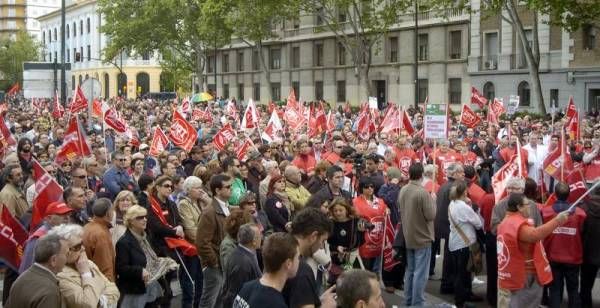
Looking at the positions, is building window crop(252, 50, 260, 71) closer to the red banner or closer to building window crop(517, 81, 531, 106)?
building window crop(517, 81, 531, 106)

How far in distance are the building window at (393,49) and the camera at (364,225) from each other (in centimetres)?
4218

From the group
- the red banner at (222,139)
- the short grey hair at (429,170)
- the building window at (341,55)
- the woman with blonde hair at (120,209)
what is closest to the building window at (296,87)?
the building window at (341,55)

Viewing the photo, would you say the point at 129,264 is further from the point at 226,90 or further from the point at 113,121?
the point at 226,90

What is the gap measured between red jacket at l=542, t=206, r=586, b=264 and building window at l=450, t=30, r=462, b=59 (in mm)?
38724

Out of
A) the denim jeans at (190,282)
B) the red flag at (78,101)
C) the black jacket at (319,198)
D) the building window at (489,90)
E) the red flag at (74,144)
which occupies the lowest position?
the denim jeans at (190,282)

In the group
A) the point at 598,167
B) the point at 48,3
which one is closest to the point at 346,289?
the point at 598,167

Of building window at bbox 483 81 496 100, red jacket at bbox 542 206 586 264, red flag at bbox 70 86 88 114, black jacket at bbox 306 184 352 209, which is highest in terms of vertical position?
building window at bbox 483 81 496 100

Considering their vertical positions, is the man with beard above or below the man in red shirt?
above

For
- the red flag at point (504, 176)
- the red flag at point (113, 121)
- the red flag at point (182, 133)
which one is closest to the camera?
the red flag at point (504, 176)

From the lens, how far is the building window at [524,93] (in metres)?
43.3

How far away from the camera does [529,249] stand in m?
8.16

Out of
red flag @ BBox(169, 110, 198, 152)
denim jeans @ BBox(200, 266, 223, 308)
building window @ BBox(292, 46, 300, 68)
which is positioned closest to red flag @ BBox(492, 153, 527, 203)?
denim jeans @ BBox(200, 266, 223, 308)

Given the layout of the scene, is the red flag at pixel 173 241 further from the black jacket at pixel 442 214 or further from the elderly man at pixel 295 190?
the black jacket at pixel 442 214

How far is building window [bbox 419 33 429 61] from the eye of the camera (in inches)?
1943
